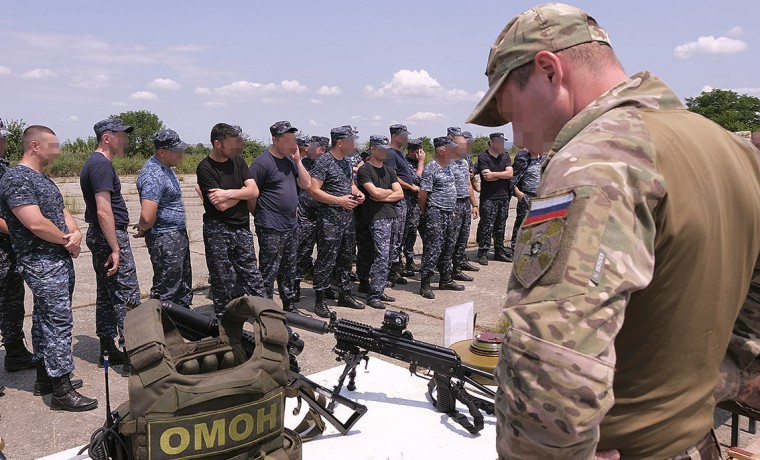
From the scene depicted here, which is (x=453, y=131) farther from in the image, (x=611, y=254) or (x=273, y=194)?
(x=611, y=254)

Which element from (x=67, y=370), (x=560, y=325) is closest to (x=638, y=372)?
(x=560, y=325)

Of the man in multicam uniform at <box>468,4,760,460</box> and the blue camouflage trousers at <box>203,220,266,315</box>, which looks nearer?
the man in multicam uniform at <box>468,4,760,460</box>

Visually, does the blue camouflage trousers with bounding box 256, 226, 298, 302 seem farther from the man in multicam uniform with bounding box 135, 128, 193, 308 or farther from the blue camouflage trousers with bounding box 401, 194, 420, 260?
the blue camouflage trousers with bounding box 401, 194, 420, 260

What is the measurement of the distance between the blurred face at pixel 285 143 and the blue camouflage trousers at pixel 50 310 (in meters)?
2.28

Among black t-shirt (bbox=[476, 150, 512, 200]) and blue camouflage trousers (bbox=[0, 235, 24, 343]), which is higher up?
black t-shirt (bbox=[476, 150, 512, 200])

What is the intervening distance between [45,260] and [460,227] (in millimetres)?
4973

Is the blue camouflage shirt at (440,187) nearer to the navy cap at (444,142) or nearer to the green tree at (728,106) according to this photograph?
the navy cap at (444,142)

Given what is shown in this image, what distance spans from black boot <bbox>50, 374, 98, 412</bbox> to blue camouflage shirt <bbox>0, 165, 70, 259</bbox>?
0.88 m

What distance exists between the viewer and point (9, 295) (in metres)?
4.23

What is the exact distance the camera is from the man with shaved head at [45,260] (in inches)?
145

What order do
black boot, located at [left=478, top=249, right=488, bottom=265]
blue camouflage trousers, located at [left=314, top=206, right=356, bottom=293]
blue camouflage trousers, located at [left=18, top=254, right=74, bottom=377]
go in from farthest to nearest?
black boot, located at [left=478, top=249, right=488, bottom=265]
blue camouflage trousers, located at [left=314, top=206, right=356, bottom=293]
blue camouflage trousers, located at [left=18, top=254, right=74, bottom=377]

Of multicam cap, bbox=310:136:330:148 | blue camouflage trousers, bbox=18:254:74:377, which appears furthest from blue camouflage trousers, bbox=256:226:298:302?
multicam cap, bbox=310:136:330:148

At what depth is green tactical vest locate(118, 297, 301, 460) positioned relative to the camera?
161cm

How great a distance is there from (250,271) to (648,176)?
421cm
